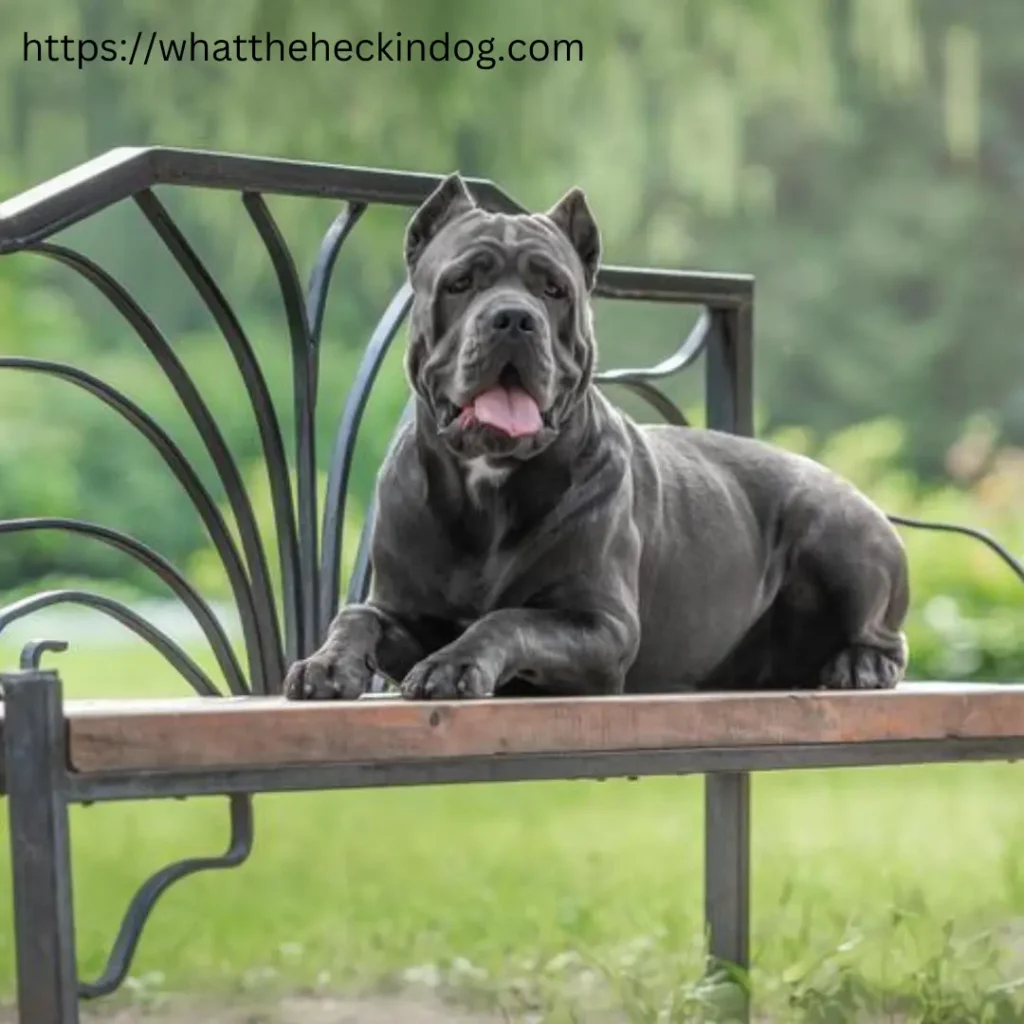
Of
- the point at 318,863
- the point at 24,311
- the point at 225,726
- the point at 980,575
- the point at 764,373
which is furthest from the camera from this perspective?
the point at 764,373

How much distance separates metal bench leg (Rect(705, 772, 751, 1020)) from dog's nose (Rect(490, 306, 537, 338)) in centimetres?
86

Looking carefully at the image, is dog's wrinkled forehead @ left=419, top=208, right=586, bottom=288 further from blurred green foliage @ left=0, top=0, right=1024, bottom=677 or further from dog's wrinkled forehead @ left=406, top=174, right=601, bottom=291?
blurred green foliage @ left=0, top=0, right=1024, bottom=677

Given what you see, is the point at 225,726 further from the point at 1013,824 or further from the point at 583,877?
the point at 1013,824

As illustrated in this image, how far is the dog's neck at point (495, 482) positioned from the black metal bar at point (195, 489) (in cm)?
36

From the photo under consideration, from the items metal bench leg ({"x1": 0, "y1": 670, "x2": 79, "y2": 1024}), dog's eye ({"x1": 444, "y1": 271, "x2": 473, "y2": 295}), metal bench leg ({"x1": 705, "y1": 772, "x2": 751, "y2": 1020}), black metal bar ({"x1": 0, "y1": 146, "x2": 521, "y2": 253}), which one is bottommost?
metal bench leg ({"x1": 705, "y1": 772, "x2": 751, "y2": 1020})

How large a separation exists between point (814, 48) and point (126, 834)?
2529mm

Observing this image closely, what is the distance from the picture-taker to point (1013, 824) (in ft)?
14.4

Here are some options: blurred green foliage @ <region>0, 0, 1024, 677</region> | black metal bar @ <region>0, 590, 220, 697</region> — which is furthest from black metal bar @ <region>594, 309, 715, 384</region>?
blurred green foliage @ <region>0, 0, 1024, 677</region>

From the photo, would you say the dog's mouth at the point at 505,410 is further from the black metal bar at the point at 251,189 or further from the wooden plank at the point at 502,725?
the black metal bar at the point at 251,189

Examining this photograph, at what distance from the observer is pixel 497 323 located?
5.32ft

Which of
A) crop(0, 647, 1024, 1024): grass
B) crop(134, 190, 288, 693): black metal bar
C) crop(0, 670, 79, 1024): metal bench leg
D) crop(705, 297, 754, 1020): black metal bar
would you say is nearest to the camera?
crop(0, 670, 79, 1024): metal bench leg

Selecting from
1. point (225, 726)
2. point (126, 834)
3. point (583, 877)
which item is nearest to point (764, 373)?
point (583, 877)

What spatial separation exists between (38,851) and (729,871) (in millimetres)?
1144

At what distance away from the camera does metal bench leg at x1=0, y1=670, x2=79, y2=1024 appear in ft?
4.38
